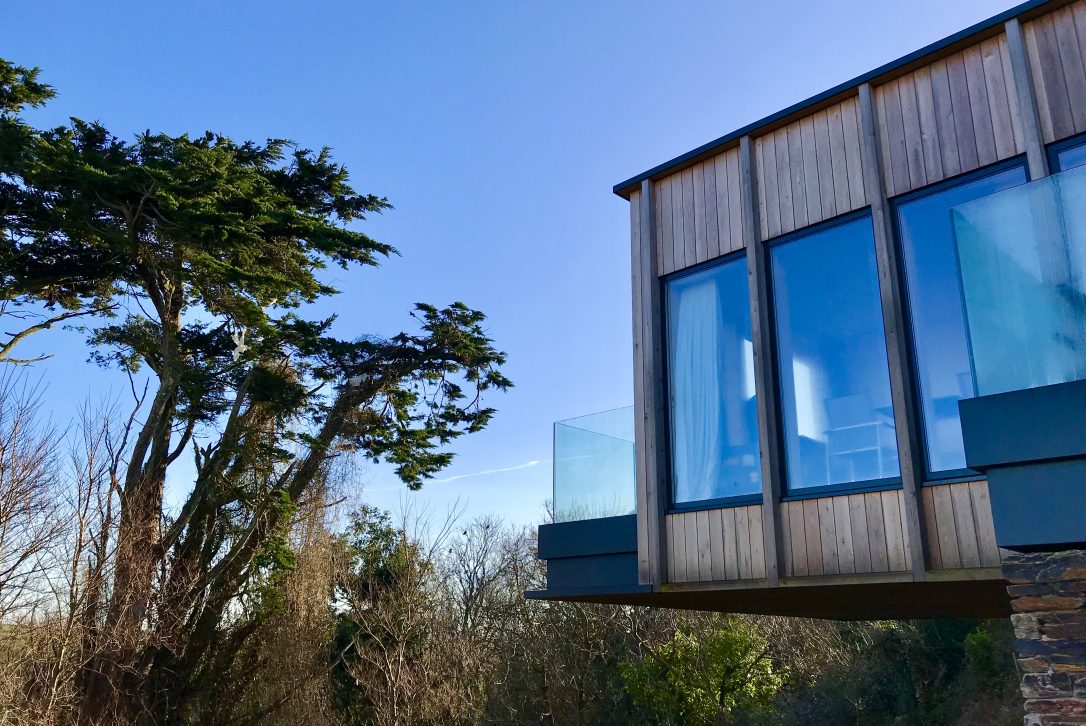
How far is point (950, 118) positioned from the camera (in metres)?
5.72

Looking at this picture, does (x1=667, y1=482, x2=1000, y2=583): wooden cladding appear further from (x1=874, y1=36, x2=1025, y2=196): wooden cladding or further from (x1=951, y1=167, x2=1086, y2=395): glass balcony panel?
(x1=874, y1=36, x2=1025, y2=196): wooden cladding

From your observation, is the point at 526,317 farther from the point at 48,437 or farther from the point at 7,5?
the point at 7,5

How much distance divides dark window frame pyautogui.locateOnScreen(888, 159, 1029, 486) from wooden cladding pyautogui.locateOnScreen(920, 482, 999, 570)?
71 mm

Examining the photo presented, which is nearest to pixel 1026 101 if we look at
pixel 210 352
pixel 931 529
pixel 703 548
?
pixel 931 529

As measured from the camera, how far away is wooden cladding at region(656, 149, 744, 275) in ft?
22.1

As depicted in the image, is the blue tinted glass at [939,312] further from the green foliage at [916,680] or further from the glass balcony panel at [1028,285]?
the green foliage at [916,680]

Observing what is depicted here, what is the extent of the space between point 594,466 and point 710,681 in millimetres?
8660

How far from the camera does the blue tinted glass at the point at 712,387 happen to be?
6.19 m

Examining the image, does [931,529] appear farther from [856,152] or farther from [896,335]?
[856,152]

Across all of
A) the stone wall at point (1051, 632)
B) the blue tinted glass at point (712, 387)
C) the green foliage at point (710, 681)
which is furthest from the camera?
the green foliage at point (710, 681)

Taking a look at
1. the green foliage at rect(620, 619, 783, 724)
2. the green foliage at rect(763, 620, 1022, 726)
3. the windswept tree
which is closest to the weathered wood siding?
the green foliage at rect(620, 619, 783, 724)

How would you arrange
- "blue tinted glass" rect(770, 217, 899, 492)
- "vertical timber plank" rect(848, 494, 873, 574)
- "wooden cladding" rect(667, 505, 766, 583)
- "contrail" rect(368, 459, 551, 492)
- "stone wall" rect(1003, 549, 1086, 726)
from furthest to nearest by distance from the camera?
"contrail" rect(368, 459, 551, 492) < "wooden cladding" rect(667, 505, 766, 583) < "blue tinted glass" rect(770, 217, 899, 492) < "vertical timber plank" rect(848, 494, 873, 574) < "stone wall" rect(1003, 549, 1086, 726)

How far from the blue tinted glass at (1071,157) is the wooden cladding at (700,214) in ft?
A: 7.03

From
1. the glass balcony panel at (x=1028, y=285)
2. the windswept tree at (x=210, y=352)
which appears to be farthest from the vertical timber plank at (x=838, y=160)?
the windswept tree at (x=210, y=352)
